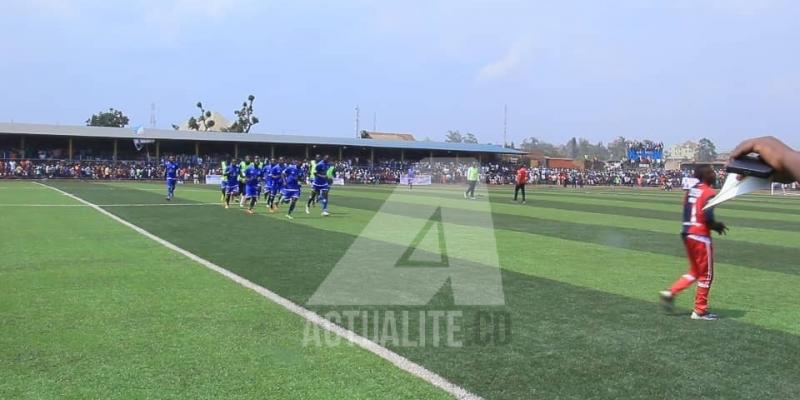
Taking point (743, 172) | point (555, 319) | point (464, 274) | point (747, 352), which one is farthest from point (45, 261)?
point (743, 172)

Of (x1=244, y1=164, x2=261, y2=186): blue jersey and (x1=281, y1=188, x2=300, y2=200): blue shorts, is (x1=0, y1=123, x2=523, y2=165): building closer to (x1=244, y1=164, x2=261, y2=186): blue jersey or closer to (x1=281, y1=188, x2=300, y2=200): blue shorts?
(x1=244, y1=164, x2=261, y2=186): blue jersey

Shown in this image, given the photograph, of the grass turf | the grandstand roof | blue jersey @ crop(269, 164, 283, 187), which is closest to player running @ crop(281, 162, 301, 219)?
blue jersey @ crop(269, 164, 283, 187)

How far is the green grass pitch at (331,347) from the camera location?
207 inches

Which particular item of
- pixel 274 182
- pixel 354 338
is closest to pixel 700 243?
pixel 354 338

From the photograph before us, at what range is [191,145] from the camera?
212ft

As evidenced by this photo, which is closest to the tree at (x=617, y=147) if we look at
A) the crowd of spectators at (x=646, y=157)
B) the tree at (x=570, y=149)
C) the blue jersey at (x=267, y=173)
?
the tree at (x=570, y=149)

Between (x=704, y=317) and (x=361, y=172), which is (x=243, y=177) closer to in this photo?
(x=704, y=317)

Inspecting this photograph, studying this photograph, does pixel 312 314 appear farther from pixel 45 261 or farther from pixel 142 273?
pixel 45 261

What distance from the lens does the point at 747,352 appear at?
20.7 feet

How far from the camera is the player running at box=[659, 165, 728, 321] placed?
25.3ft

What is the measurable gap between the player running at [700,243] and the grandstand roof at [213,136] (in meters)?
55.6

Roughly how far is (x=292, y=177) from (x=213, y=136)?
41.1 meters

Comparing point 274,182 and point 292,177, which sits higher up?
point 292,177

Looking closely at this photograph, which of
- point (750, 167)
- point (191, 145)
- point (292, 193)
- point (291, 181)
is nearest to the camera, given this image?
point (750, 167)
